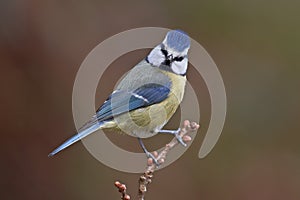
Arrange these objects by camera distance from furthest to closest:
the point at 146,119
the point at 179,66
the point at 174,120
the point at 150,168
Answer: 1. the point at 174,120
2. the point at 179,66
3. the point at 146,119
4. the point at 150,168

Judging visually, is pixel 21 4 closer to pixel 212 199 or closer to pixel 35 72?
pixel 35 72

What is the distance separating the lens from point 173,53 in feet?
6.91

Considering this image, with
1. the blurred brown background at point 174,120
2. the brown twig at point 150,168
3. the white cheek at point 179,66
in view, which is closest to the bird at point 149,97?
the white cheek at point 179,66

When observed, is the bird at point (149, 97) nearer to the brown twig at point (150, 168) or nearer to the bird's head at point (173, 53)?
the bird's head at point (173, 53)

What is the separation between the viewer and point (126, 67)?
3367 millimetres

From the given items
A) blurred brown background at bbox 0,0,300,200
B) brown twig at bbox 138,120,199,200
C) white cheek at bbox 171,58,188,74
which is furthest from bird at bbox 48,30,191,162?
blurred brown background at bbox 0,0,300,200

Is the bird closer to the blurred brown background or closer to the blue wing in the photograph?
the blue wing

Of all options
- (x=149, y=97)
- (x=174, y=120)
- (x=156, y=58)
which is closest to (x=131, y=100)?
(x=149, y=97)

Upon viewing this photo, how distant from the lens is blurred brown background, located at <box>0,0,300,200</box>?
3246 millimetres

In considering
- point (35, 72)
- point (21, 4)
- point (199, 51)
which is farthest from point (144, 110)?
point (21, 4)

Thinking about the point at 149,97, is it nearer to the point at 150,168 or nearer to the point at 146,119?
the point at 146,119

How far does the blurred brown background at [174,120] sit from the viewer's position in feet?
10.6

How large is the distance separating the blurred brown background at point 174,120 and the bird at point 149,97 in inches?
37.9

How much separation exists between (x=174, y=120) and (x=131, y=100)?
106cm
